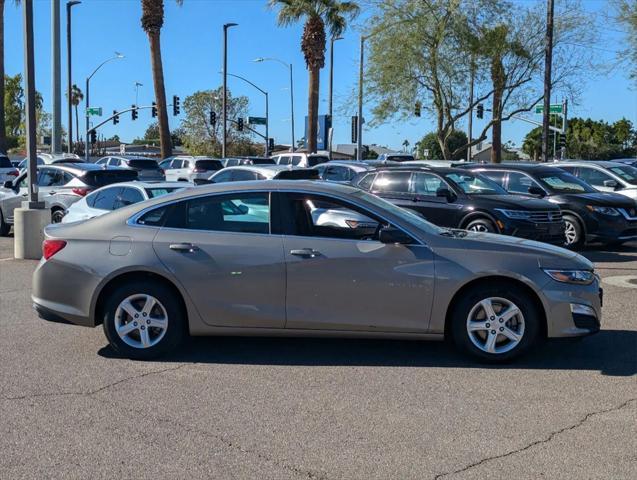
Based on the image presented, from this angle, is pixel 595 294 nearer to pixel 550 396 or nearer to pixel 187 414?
pixel 550 396

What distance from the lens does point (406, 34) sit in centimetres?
2780

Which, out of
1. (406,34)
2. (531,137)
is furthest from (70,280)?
(531,137)

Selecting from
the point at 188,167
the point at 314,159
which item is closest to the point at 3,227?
the point at 188,167

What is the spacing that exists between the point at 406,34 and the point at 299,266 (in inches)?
913

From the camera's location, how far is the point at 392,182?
14.4 metres

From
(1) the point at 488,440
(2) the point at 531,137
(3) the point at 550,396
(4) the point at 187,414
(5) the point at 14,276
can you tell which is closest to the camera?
(1) the point at 488,440

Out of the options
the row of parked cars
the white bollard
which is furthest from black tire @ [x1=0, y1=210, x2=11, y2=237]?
the white bollard

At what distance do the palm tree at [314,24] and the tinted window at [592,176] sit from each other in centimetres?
2016

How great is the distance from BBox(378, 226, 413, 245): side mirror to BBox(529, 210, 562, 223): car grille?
720 centimetres

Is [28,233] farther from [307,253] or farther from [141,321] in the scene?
[307,253]

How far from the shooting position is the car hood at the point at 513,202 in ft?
42.5

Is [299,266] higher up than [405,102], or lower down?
lower down

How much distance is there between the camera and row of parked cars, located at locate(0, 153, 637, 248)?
12797mm

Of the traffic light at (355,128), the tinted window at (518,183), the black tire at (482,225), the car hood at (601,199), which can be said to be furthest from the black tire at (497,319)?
the traffic light at (355,128)
